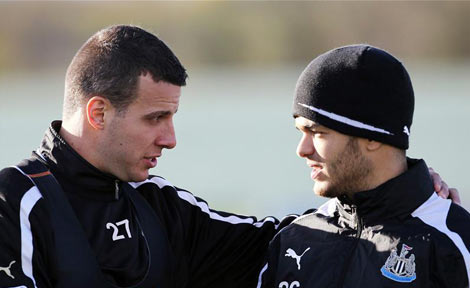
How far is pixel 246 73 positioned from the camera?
55.1ft

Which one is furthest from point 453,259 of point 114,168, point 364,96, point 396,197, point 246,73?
point 246,73

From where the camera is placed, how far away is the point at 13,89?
50.9 ft

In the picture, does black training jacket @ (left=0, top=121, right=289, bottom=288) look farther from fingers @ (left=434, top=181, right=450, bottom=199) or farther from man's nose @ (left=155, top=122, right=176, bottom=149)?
fingers @ (left=434, top=181, right=450, bottom=199)

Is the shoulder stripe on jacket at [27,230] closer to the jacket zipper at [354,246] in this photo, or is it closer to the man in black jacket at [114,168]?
the man in black jacket at [114,168]

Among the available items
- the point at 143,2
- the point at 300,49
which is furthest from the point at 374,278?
the point at 143,2

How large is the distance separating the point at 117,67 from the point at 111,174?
454 mm

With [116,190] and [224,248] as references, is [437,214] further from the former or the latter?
[116,190]

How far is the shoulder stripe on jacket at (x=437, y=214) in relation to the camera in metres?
3.10

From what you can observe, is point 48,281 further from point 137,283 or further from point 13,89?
point 13,89

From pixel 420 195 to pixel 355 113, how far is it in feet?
1.37

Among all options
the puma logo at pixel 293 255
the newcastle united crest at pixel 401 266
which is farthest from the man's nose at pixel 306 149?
the newcastle united crest at pixel 401 266

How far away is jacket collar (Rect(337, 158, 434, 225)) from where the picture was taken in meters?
3.28

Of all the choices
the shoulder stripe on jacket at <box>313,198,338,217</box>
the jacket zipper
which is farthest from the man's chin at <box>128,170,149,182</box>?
the jacket zipper

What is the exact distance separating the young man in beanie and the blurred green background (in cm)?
557
